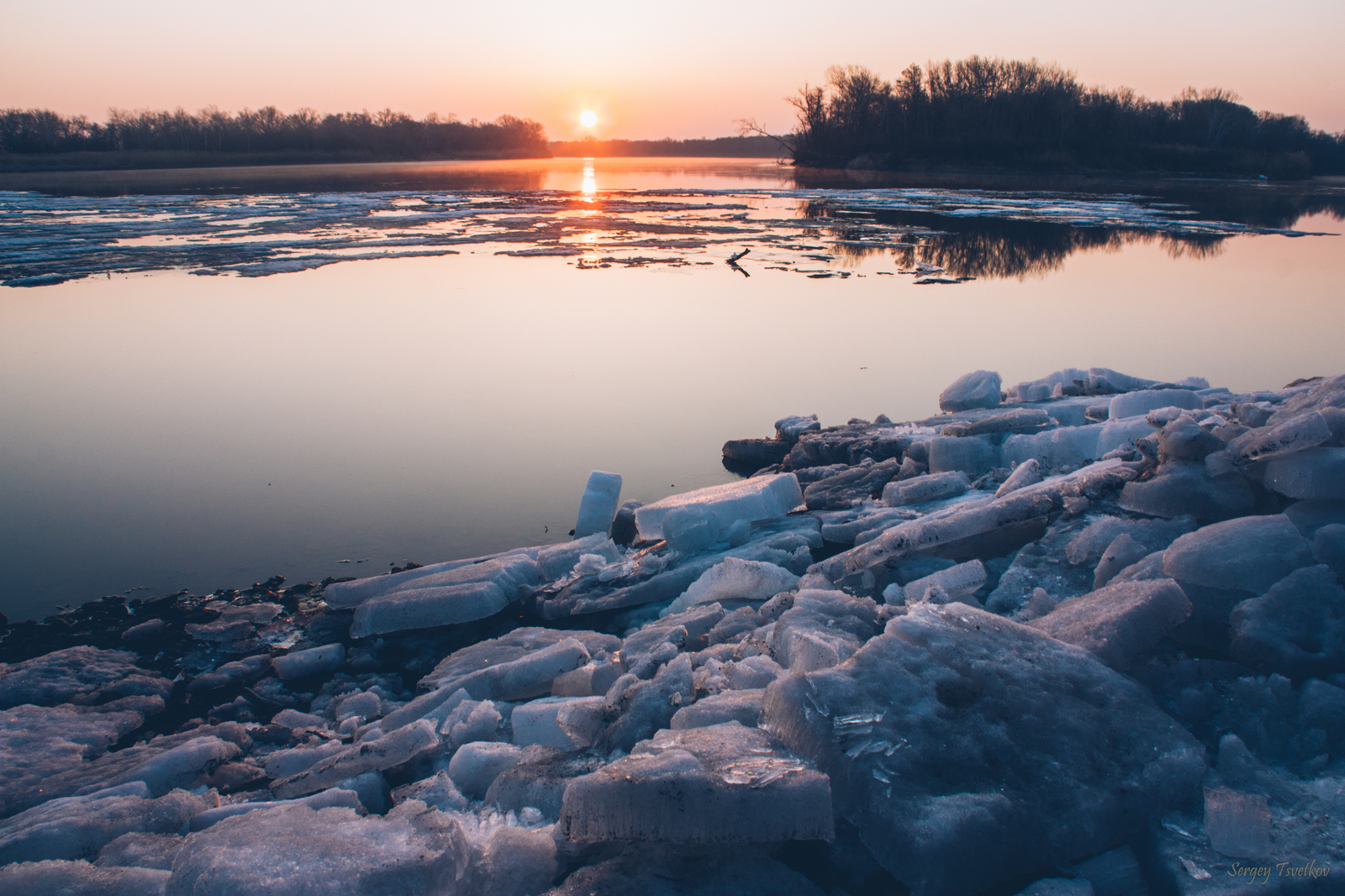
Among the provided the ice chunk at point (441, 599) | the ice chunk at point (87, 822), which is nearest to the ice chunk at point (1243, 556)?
the ice chunk at point (441, 599)

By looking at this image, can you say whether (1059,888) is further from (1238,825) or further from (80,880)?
(80,880)

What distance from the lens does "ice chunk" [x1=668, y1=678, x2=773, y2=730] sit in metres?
1.75

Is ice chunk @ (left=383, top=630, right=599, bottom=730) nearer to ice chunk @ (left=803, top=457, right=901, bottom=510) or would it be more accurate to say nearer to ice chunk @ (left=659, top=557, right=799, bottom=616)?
ice chunk @ (left=659, top=557, right=799, bottom=616)

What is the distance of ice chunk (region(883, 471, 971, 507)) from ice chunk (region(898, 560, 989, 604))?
124 centimetres

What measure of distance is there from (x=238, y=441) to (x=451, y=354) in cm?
279

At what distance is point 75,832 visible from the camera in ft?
6.02

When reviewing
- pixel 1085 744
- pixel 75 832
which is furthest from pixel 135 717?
pixel 1085 744

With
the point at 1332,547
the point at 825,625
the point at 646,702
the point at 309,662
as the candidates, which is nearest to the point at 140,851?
the point at 646,702

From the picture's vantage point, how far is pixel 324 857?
142 centimetres

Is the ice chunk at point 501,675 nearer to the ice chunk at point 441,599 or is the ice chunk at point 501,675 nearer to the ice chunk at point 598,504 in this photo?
the ice chunk at point 441,599

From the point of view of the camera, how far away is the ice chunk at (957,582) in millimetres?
2385

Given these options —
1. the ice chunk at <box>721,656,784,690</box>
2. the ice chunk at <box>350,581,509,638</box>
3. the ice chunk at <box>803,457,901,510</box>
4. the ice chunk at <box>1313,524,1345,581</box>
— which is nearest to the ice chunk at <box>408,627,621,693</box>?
the ice chunk at <box>350,581,509,638</box>

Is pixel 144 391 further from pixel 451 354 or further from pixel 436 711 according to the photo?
pixel 436 711

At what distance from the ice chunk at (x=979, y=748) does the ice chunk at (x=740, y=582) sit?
1.01 m
